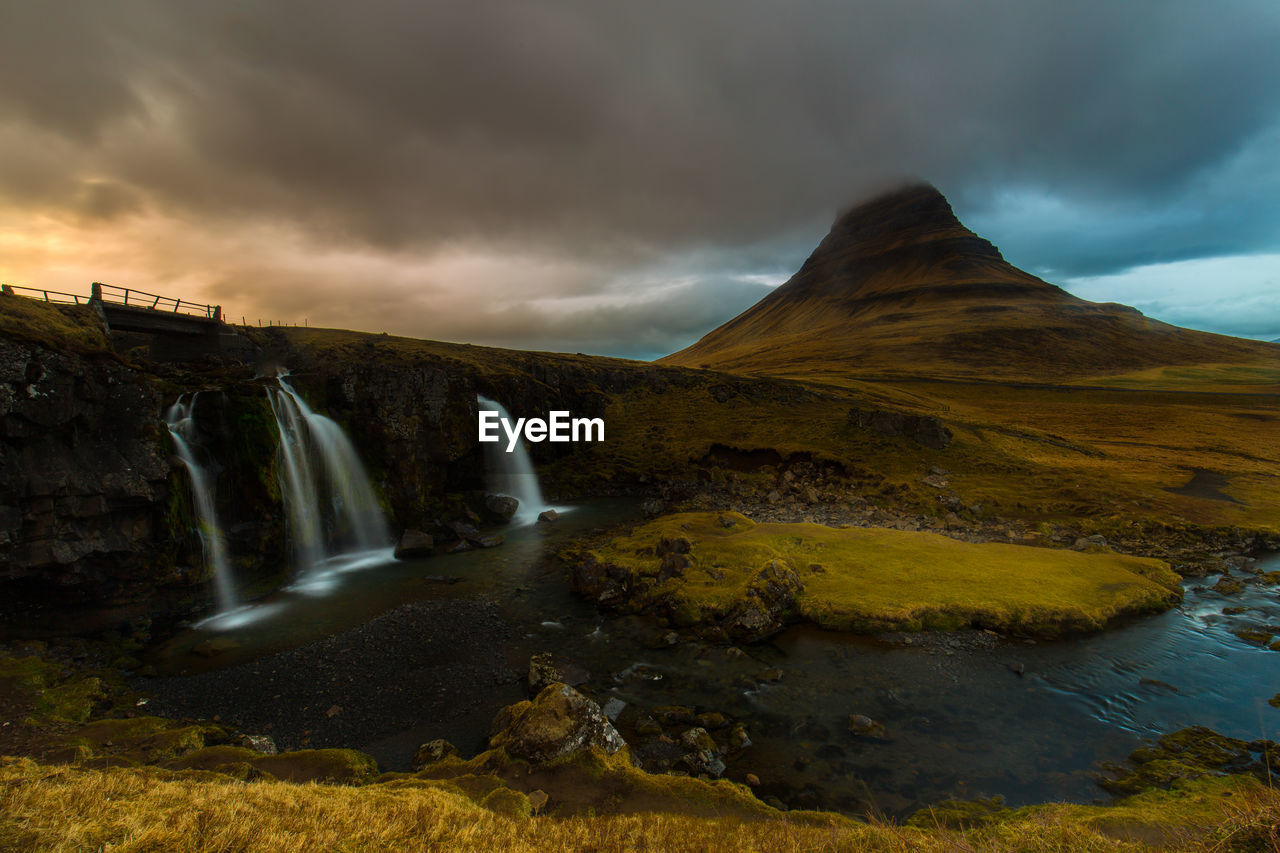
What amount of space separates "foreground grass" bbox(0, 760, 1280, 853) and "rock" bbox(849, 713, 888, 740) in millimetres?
4130

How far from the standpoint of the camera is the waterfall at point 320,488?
3547 centimetres

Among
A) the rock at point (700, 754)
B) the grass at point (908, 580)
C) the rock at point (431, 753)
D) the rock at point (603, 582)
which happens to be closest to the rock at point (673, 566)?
the grass at point (908, 580)

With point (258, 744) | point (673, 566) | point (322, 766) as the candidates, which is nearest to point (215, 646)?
point (258, 744)

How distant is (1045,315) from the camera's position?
568 feet

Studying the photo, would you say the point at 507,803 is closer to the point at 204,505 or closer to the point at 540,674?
the point at 540,674

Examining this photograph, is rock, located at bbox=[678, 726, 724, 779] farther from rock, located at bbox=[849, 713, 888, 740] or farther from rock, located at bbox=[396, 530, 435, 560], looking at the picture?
rock, located at bbox=[396, 530, 435, 560]

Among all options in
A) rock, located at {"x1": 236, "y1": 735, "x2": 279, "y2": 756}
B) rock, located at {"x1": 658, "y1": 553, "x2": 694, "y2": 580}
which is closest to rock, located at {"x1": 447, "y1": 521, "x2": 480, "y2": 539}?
rock, located at {"x1": 658, "y1": 553, "x2": 694, "y2": 580}

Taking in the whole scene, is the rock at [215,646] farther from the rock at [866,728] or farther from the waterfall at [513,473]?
the waterfall at [513,473]

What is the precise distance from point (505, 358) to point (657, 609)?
6080 cm

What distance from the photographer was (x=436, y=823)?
1005 cm

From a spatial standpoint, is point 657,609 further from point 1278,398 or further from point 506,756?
point 1278,398

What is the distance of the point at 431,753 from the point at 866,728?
14.2m

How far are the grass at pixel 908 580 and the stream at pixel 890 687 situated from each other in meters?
1.13

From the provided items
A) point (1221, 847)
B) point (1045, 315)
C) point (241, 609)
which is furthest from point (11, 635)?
point (1045, 315)
